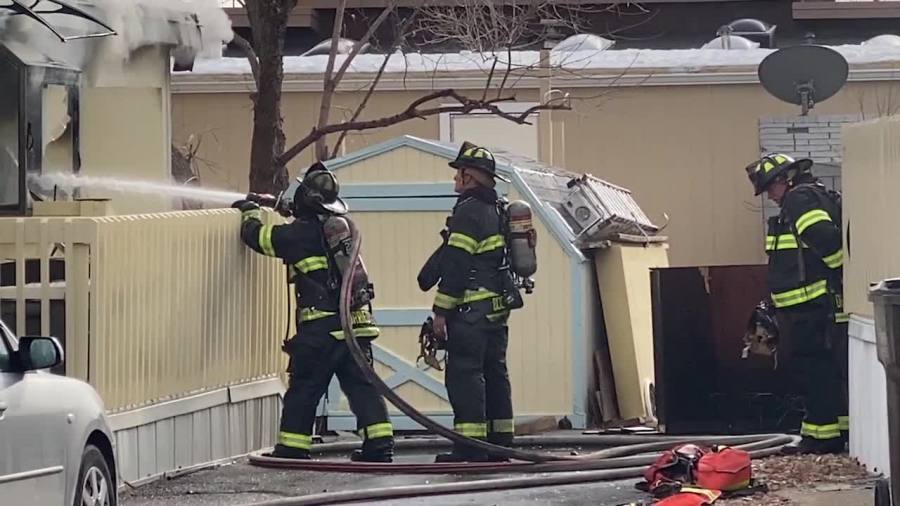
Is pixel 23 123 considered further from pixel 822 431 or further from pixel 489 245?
pixel 822 431

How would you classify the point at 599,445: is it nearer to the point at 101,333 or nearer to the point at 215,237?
the point at 215,237

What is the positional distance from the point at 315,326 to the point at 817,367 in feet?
9.87

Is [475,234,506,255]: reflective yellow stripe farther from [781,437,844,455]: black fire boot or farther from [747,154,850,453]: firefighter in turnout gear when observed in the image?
[781,437,844,455]: black fire boot

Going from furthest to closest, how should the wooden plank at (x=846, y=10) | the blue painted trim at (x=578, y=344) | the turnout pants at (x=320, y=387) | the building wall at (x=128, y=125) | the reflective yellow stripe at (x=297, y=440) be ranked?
the wooden plank at (x=846, y=10) < the blue painted trim at (x=578, y=344) < the building wall at (x=128, y=125) < the reflective yellow stripe at (x=297, y=440) < the turnout pants at (x=320, y=387)

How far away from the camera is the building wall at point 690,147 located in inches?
712

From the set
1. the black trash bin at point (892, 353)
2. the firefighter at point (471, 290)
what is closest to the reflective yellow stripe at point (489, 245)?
the firefighter at point (471, 290)

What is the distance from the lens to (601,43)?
20.8m

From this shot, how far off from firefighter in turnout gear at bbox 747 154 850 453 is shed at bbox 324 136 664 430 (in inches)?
114

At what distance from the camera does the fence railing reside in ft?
27.3

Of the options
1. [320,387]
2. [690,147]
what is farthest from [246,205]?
[690,147]

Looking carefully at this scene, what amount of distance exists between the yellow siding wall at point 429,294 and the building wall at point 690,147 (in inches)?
210

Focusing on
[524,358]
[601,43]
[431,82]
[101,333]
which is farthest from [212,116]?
[101,333]

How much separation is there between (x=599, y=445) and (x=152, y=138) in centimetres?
455

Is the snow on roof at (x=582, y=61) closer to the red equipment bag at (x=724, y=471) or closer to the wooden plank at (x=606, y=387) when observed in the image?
the wooden plank at (x=606, y=387)
